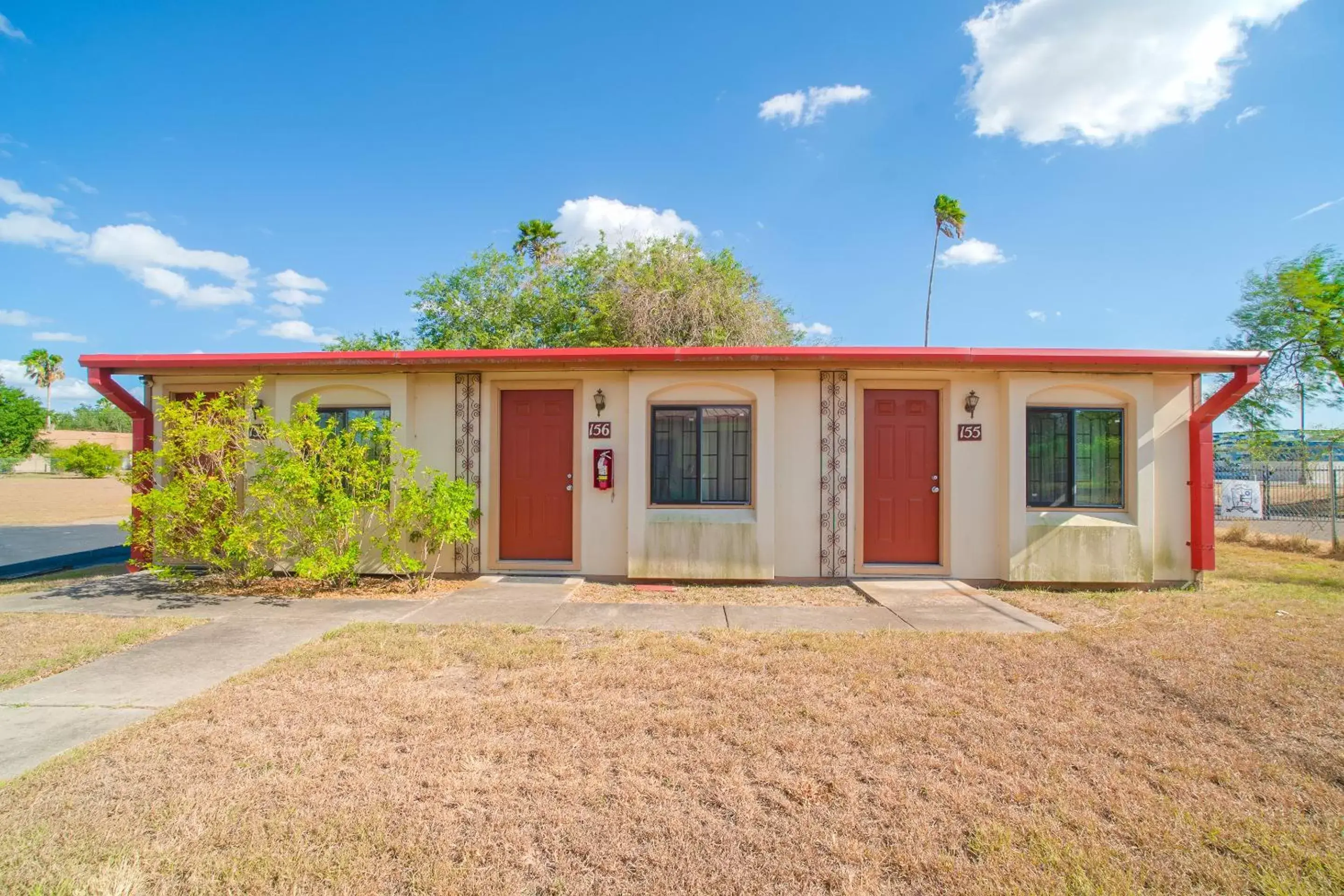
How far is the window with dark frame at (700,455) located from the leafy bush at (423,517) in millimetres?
2305

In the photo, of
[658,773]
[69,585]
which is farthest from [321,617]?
[658,773]

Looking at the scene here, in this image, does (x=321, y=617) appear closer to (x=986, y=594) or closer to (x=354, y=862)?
(x=354, y=862)

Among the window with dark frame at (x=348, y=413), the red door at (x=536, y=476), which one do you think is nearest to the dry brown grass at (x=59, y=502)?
the window with dark frame at (x=348, y=413)

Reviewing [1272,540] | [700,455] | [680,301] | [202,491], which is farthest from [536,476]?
[1272,540]

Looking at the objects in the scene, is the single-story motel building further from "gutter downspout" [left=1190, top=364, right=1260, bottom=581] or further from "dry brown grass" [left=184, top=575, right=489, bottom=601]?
"dry brown grass" [left=184, top=575, right=489, bottom=601]

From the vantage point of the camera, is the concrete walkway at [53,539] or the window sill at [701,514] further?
the concrete walkway at [53,539]

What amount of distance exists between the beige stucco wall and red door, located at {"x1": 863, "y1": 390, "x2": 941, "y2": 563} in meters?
0.14

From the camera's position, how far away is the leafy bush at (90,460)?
124ft

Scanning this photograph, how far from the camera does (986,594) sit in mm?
6859

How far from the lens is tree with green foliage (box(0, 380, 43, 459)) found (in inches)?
1528

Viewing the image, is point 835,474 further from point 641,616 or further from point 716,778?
point 716,778

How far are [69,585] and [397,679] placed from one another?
19.9ft

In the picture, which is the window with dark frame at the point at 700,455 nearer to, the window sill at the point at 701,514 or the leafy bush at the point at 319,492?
the window sill at the point at 701,514

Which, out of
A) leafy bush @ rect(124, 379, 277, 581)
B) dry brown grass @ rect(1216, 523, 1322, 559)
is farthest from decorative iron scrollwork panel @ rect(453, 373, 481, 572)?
dry brown grass @ rect(1216, 523, 1322, 559)
